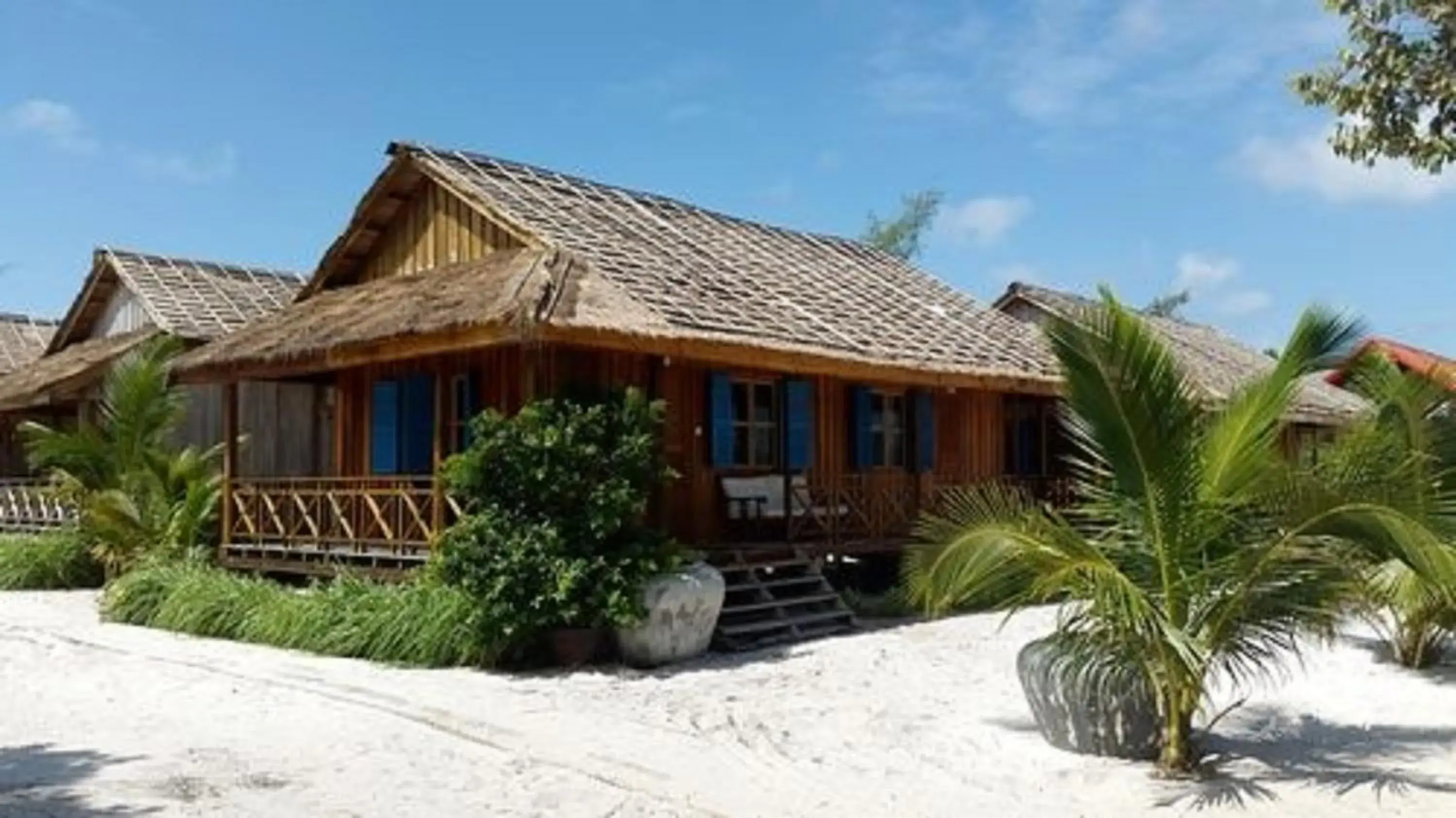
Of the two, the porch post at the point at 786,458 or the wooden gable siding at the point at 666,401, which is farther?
the porch post at the point at 786,458

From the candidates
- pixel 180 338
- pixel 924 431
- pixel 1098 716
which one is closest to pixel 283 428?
pixel 180 338

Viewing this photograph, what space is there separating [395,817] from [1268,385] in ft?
16.8

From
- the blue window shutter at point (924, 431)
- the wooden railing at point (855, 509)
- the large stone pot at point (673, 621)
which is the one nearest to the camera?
the large stone pot at point (673, 621)

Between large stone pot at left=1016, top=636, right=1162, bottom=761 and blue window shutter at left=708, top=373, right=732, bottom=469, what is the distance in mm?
6310

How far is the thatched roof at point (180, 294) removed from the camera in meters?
20.9

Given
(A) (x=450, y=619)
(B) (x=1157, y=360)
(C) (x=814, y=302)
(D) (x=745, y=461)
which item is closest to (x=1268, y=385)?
(B) (x=1157, y=360)

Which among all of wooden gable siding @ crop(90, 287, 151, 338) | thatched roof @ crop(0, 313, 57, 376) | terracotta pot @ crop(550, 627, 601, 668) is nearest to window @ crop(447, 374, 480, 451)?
terracotta pot @ crop(550, 627, 601, 668)

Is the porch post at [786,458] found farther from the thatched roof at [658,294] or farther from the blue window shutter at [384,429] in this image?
the blue window shutter at [384,429]

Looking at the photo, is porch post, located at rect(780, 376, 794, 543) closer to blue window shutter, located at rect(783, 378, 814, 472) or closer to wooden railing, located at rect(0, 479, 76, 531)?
blue window shutter, located at rect(783, 378, 814, 472)

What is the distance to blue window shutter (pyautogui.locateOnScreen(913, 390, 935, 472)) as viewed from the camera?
53.6 ft

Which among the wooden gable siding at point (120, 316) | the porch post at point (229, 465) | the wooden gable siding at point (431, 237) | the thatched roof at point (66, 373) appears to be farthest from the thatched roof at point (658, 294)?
the wooden gable siding at point (120, 316)

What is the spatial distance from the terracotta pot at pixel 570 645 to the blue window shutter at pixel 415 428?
163 inches

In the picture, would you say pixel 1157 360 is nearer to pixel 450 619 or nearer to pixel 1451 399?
pixel 1451 399

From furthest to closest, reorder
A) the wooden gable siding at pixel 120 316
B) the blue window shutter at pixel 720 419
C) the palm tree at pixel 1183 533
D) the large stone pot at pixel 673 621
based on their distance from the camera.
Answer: the wooden gable siding at pixel 120 316 → the blue window shutter at pixel 720 419 → the large stone pot at pixel 673 621 → the palm tree at pixel 1183 533
